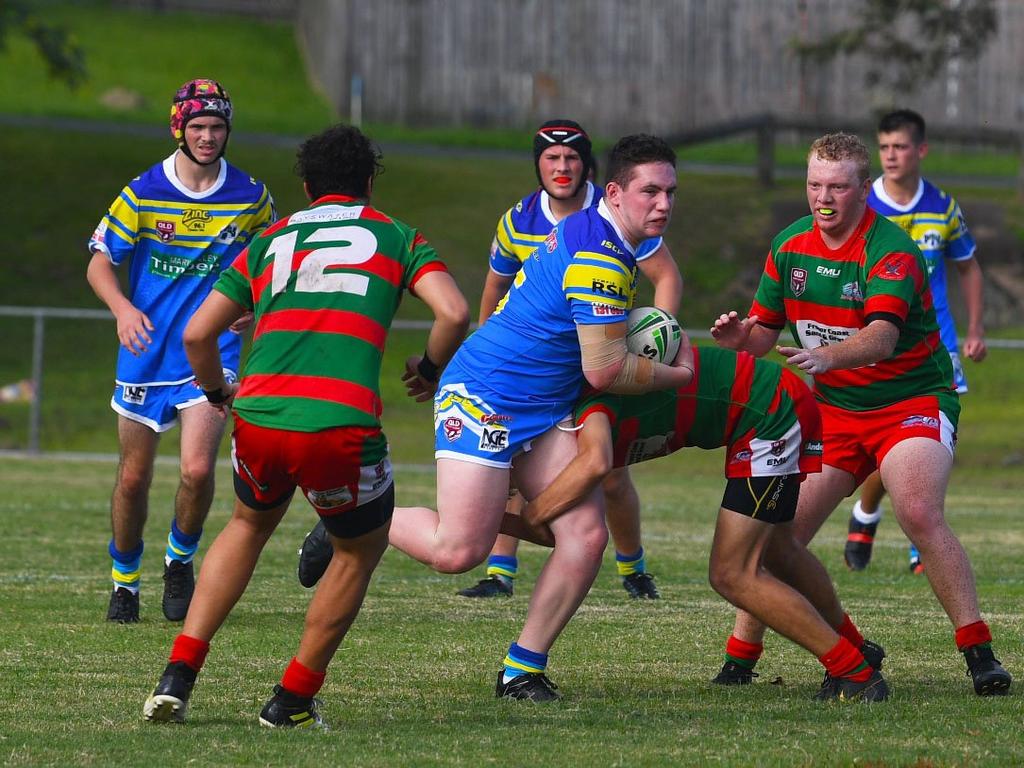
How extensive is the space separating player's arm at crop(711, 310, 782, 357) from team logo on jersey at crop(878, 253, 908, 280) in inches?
21.8

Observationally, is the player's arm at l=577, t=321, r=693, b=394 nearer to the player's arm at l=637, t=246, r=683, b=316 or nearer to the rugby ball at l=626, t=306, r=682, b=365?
the rugby ball at l=626, t=306, r=682, b=365

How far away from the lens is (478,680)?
6410mm

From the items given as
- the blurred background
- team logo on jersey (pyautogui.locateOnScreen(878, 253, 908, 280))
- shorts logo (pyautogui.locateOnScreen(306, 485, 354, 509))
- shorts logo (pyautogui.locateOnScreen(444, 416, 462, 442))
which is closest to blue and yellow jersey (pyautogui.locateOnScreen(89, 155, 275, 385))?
shorts logo (pyautogui.locateOnScreen(444, 416, 462, 442))

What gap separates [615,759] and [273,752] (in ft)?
3.33

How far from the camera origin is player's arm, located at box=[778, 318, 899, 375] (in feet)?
19.6

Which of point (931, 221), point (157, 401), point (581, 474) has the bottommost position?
point (157, 401)

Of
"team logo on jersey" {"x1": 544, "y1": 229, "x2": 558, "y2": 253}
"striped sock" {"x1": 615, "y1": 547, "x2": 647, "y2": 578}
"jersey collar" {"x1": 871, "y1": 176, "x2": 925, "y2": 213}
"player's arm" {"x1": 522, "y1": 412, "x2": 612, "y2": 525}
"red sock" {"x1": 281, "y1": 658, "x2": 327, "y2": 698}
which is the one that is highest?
"team logo on jersey" {"x1": 544, "y1": 229, "x2": 558, "y2": 253}

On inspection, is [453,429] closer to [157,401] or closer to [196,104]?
[157,401]

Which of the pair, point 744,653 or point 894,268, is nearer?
point 894,268

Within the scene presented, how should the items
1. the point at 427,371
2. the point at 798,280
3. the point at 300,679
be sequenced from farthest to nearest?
the point at 798,280
the point at 427,371
the point at 300,679

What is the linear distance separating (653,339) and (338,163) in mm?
1317

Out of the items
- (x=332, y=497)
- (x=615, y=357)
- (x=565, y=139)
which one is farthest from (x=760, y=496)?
(x=565, y=139)

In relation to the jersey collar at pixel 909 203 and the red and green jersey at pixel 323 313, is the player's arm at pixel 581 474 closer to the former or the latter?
the red and green jersey at pixel 323 313

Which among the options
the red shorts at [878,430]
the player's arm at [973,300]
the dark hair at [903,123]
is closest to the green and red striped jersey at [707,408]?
the red shorts at [878,430]
